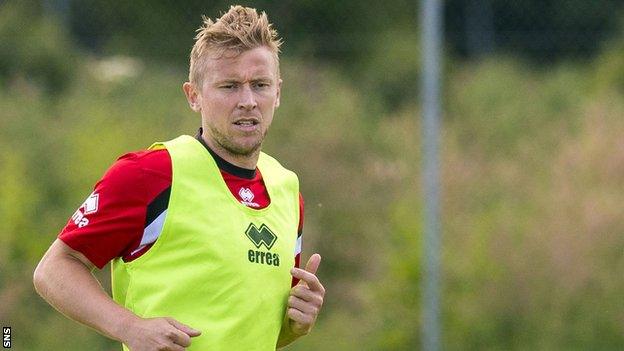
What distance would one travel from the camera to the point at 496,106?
39.7 ft

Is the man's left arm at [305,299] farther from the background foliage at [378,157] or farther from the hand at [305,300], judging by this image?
the background foliage at [378,157]

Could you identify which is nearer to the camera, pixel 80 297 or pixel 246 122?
pixel 80 297

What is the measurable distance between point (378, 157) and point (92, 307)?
754 cm

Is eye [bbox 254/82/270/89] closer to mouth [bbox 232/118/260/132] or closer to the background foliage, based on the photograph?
mouth [bbox 232/118/260/132]

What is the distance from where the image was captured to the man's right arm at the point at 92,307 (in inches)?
127

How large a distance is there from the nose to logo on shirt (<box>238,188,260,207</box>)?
0.76ft

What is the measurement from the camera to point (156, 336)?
321cm

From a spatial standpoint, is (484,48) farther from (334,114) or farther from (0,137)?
(0,137)

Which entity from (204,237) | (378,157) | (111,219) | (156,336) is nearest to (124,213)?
(111,219)

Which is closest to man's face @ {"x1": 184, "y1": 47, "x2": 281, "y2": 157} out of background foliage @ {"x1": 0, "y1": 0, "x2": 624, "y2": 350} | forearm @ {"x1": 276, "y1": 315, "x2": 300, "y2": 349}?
forearm @ {"x1": 276, "y1": 315, "x2": 300, "y2": 349}

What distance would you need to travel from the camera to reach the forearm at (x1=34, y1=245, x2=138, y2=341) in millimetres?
3244

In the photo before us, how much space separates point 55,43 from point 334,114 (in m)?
2.57

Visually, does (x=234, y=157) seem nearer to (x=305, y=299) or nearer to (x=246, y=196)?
(x=246, y=196)

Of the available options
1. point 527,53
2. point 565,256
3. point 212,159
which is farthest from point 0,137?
point 212,159
